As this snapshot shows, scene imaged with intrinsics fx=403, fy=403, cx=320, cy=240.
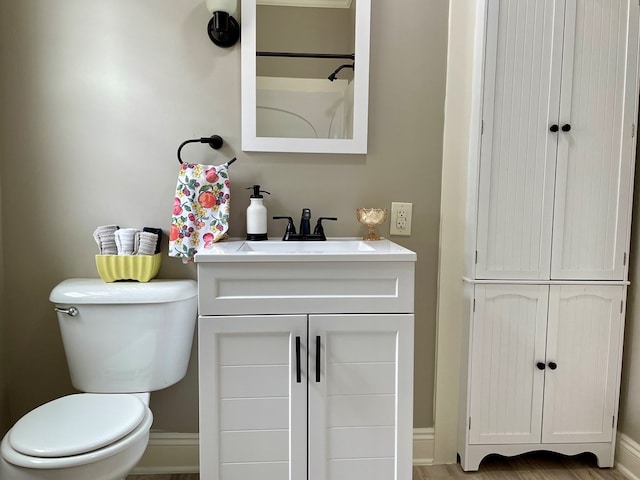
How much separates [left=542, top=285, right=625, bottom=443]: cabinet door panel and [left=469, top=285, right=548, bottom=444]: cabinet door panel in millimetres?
49

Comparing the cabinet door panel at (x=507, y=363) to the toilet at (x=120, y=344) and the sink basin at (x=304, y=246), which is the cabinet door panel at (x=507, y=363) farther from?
the toilet at (x=120, y=344)

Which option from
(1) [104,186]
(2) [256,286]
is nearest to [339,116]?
(2) [256,286]

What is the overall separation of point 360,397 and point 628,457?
3.99 feet

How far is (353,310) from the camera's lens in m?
1.24

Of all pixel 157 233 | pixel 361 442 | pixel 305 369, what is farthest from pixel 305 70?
pixel 361 442

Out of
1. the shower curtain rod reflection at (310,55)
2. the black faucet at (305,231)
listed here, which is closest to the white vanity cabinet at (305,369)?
the black faucet at (305,231)

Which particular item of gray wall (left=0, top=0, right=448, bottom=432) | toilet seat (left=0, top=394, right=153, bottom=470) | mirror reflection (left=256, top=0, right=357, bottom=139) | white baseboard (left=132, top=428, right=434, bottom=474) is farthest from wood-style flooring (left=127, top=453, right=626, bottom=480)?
mirror reflection (left=256, top=0, right=357, bottom=139)

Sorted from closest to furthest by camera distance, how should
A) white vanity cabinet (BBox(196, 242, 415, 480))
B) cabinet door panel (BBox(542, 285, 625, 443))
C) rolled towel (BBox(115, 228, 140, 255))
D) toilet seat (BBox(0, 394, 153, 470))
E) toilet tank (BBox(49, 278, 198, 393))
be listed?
toilet seat (BBox(0, 394, 153, 470)) < white vanity cabinet (BBox(196, 242, 415, 480)) < toilet tank (BBox(49, 278, 198, 393)) < rolled towel (BBox(115, 228, 140, 255)) < cabinet door panel (BBox(542, 285, 625, 443))

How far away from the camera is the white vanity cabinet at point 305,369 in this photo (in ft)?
3.98

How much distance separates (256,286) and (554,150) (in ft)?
4.02

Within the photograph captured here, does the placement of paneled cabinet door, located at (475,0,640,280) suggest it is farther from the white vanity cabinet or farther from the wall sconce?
the wall sconce

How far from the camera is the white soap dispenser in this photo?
1.53m

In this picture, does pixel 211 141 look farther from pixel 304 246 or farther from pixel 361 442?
pixel 361 442

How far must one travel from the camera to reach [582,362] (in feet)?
5.27
